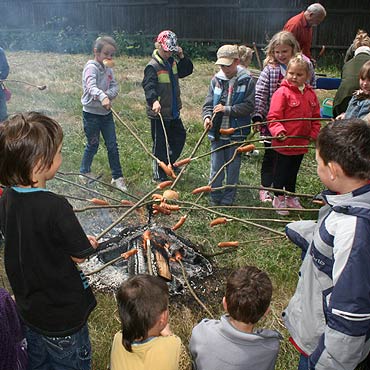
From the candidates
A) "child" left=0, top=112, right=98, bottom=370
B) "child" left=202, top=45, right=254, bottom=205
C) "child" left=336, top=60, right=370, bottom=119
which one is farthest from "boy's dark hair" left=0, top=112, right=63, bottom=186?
"child" left=336, top=60, right=370, bottom=119

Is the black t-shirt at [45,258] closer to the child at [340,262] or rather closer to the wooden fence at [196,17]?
the child at [340,262]

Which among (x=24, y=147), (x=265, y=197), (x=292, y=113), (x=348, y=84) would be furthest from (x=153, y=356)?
(x=348, y=84)

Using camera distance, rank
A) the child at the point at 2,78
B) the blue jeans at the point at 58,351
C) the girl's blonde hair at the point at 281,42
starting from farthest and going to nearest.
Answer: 1. the child at the point at 2,78
2. the girl's blonde hair at the point at 281,42
3. the blue jeans at the point at 58,351

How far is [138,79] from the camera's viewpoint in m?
10.1

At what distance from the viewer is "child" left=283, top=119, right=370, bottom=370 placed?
1624mm

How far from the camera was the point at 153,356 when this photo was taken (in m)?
1.82

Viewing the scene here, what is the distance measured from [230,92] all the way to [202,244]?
1.47 metres

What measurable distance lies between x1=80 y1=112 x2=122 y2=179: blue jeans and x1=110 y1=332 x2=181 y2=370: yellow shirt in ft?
10.7

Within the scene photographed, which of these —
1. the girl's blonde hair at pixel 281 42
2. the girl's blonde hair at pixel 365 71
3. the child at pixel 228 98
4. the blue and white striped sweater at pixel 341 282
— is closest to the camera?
the blue and white striped sweater at pixel 341 282

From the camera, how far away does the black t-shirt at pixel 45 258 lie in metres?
1.80

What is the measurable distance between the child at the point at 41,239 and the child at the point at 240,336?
57 cm

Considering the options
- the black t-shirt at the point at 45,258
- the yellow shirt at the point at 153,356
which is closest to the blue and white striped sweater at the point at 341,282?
the yellow shirt at the point at 153,356

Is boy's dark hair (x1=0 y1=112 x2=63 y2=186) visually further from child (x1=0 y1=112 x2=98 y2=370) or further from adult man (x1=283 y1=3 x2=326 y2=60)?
adult man (x1=283 y1=3 x2=326 y2=60)

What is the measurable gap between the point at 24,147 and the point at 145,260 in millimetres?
1680
